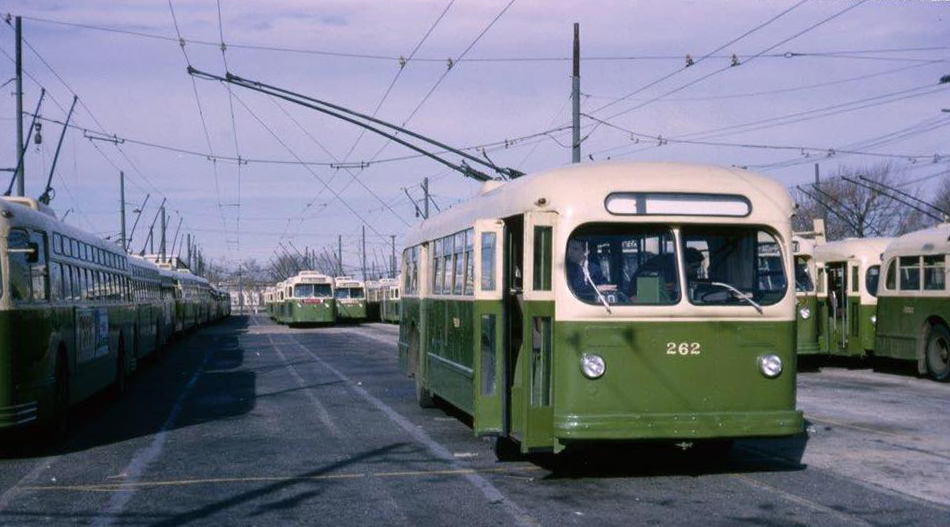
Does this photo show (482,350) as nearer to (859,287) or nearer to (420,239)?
(420,239)

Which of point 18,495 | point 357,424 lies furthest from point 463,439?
point 18,495

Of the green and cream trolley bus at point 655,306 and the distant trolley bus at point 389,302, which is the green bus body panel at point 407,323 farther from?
the distant trolley bus at point 389,302

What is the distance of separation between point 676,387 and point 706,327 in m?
0.57

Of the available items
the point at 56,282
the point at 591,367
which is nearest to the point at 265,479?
the point at 591,367

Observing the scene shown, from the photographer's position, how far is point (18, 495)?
979 centimetres

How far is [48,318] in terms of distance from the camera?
12.6 m

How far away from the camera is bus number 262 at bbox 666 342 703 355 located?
9.97 metres

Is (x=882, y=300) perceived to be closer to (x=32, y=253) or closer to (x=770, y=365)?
(x=770, y=365)

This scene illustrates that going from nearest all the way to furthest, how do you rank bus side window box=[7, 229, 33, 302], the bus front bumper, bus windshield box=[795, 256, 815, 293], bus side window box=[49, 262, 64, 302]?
the bus front bumper
bus side window box=[7, 229, 33, 302]
bus side window box=[49, 262, 64, 302]
bus windshield box=[795, 256, 815, 293]

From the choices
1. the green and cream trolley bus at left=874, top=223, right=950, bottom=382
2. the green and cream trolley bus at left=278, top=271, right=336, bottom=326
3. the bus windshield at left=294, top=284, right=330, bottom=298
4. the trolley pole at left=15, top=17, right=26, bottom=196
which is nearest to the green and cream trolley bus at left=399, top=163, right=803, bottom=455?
the green and cream trolley bus at left=874, top=223, right=950, bottom=382

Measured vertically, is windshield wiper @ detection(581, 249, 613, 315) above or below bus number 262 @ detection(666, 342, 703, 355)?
above

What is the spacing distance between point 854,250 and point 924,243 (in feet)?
9.87

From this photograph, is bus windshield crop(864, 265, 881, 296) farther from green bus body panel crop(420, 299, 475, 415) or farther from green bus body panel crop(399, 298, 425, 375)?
green bus body panel crop(420, 299, 475, 415)

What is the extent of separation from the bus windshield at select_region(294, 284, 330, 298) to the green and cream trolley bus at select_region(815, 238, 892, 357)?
115ft
